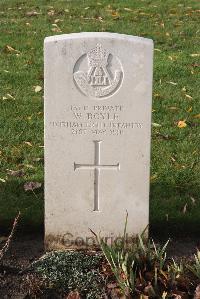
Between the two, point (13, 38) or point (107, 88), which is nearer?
point (107, 88)

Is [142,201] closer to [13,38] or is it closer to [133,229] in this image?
[133,229]

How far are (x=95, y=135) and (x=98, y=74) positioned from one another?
0.42 metres

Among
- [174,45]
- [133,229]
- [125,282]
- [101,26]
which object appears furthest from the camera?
[101,26]

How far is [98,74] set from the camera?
450 centimetres

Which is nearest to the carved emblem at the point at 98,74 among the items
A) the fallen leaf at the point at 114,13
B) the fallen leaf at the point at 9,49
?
the fallen leaf at the point at 9,49

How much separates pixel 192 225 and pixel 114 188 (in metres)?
0.81

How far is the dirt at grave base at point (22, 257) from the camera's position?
14.4 feet

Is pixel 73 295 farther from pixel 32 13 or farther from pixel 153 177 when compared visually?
pixel 32 13

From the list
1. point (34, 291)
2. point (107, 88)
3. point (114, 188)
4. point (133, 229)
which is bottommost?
point (34, 291)

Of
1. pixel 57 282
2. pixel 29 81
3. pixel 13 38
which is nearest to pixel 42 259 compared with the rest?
pixel 57 282

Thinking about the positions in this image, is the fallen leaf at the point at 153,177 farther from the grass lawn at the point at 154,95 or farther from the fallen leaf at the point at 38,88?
the fallen leaf at the point at 38,88

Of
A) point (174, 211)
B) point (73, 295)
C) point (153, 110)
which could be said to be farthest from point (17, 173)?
point (153, 110)

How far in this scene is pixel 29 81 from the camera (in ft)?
26.2

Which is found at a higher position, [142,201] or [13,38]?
[13,38]
